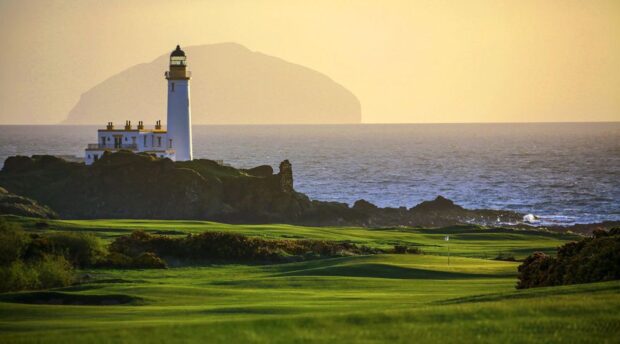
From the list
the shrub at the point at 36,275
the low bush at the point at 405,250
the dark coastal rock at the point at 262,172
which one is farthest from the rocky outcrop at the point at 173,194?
the shrub at the point at 36,275

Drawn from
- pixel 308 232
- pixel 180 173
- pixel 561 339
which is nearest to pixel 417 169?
pixel 180 173

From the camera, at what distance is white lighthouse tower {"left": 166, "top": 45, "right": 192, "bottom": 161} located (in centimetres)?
9694

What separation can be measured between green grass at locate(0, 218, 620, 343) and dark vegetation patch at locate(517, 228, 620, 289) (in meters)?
0.94

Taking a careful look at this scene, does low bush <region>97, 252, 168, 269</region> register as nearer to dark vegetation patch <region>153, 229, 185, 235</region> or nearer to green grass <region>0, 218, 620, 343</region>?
green grass <region>0, 218, 620, 343</region>

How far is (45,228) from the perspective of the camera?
54625 mm

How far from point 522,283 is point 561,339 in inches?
519

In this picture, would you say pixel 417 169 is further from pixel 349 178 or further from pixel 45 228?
pixel 45 228

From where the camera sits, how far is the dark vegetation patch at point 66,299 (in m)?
29.8

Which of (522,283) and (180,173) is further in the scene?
(180,173)

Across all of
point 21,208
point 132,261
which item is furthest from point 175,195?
point 132,261

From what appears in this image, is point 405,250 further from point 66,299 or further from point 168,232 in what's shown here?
point 66,299

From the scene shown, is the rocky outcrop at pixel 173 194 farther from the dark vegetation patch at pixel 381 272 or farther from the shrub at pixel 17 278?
the shrub at pixel 17 278

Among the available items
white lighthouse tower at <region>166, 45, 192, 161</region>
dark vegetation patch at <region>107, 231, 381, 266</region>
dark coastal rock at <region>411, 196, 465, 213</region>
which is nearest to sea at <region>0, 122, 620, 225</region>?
dark coastal rock at <region>411, 196, 465, 213</region>

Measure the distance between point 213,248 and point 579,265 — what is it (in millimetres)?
21951
